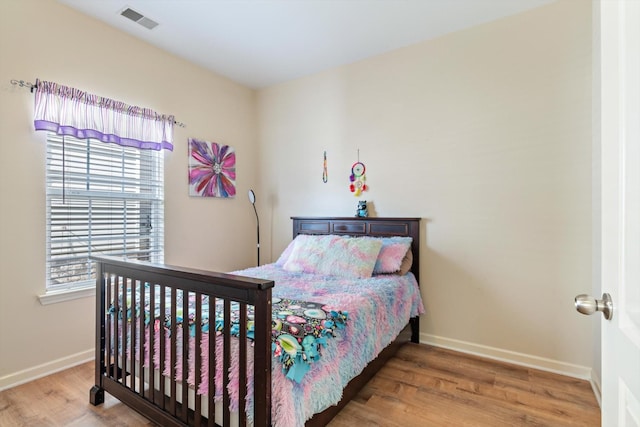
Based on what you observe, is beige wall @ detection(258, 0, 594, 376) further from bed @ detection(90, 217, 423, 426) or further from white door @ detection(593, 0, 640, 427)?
white door @ detection(593, 0, 640, 427)

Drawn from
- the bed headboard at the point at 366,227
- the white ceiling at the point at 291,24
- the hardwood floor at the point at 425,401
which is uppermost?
the white ceiling at the point at 291,24

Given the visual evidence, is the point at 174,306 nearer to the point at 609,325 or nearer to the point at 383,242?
the point at 609,325

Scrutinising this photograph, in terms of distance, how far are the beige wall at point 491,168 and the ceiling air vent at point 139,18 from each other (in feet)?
5.73

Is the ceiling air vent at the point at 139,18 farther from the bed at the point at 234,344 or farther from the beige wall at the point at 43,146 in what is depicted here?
the bed at the point at 234,344

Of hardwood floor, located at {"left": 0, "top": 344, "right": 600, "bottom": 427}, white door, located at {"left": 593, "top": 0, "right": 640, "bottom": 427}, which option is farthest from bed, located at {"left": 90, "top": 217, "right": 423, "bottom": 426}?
white door, located at {"left": 593, "top": 0, "right": 640, "bottom": 427}

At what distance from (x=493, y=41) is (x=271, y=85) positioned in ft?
7.85

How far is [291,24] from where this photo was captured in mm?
2596

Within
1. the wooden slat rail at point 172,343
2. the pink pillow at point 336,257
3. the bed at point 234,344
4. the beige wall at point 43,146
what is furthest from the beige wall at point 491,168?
the wooden slat rail at point 172,343

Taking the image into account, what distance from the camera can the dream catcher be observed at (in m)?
3.16

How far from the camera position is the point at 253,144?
13.0 feet

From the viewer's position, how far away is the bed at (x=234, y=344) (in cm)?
122

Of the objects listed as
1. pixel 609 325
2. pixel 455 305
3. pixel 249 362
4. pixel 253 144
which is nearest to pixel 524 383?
pixel 455 305

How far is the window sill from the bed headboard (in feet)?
6.34

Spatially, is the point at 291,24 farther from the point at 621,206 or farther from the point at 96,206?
the point at 621,206
